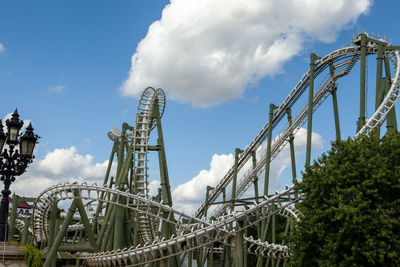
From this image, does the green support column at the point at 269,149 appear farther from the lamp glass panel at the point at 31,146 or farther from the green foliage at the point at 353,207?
the lamp glass panel at the point at 31,146

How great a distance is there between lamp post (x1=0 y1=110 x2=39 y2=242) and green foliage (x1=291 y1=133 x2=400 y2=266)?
26.6 feet

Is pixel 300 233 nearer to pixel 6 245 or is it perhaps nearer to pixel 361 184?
pixel 361 184

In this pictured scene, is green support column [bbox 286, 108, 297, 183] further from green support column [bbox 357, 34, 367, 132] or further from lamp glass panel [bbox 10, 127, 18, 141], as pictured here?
lamp glass panel [bbox 10, 127, 18, 141]

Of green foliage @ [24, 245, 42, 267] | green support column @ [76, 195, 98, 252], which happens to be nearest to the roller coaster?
green support column @ [76, 195, 98, 252]

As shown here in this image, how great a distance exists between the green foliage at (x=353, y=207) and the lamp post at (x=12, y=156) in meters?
8.11

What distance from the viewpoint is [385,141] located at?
12602 millimetres

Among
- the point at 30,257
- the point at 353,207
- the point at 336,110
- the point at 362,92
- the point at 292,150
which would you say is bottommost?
the point at 30,257

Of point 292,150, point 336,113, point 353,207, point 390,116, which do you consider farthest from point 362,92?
point 353,207

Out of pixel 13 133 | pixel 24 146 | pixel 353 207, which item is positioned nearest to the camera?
pixel 24 146

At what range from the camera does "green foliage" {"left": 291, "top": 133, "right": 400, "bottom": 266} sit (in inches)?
432

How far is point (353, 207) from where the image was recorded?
36.8 ft

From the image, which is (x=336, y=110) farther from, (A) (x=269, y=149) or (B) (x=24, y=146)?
(B) (x=24, y=146)

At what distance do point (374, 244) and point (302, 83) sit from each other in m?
13.4

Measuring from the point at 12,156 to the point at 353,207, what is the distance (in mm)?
8813
